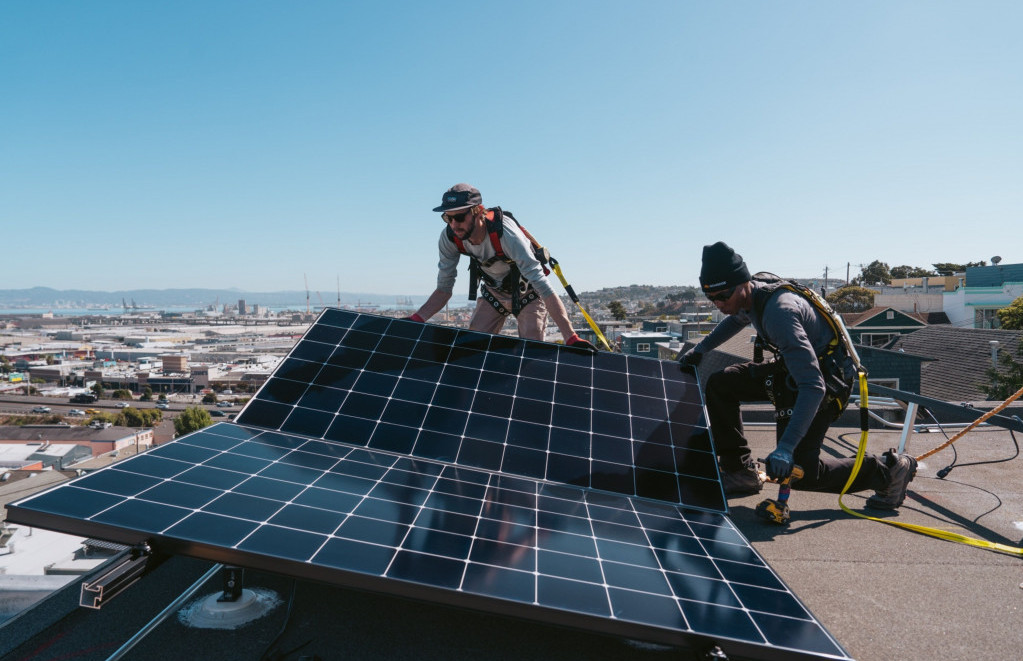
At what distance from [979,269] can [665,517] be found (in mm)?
70891

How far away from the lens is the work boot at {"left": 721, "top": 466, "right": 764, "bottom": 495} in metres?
4.67

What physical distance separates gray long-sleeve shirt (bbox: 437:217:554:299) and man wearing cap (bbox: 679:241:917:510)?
Answer: 1.55 m

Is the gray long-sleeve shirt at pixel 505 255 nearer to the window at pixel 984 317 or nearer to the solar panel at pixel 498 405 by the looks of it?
the solar panel at pixel 498 405

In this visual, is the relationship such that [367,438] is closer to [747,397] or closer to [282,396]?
[282,396]

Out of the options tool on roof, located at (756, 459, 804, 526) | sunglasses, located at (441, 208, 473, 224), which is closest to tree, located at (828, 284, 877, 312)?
tool on roof, located at (756, 459, 804, 526)

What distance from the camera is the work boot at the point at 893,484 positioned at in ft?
14.5

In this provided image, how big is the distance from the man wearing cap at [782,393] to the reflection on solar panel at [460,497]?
1.62 ft

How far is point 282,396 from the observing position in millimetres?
3936

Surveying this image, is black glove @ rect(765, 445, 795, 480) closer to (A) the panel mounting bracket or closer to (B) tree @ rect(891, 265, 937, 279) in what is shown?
(A) the panel mounting bracket

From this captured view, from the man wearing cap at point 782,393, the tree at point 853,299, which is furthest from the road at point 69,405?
the tree at point 853,299

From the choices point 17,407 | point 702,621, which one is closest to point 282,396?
point 702,621

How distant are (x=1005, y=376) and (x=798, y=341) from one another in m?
23.2

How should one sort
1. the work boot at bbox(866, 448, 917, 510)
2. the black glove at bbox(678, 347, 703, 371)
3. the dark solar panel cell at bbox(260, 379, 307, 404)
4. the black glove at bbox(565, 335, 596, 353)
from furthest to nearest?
the black glove at bbox(678, 347, 703, 371) → the black glove at bbox(565, 335, 596, 353) → the work boot at bbox(866, 448, 917, 510) → the dark solar panel cell at bbox(260, 379, 307, 404)

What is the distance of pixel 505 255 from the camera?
17.7ft
